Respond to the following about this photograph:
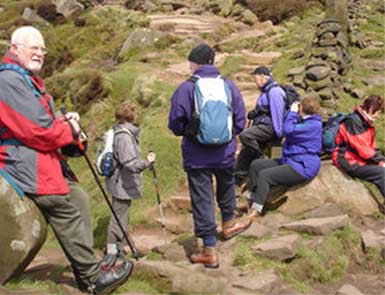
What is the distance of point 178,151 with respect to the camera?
10188 mm

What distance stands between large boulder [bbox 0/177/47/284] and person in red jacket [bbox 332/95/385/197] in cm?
469

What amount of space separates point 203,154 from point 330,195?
2617 millimetres

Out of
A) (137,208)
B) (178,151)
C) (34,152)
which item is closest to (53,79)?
(178,151)

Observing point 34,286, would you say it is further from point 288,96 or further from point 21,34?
point 288,96

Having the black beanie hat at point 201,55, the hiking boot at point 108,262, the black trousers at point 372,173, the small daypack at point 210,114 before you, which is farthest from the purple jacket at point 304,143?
the hiking boot at point 108,262

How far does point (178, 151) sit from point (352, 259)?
4.92 metres

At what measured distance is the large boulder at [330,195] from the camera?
707 centimetres

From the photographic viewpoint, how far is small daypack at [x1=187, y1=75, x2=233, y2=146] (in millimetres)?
5289

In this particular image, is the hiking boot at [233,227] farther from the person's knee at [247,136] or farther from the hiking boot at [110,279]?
the person's knee at [247,136]

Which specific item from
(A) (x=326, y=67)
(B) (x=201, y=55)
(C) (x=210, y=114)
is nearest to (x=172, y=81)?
(A) (x=326, y=67)

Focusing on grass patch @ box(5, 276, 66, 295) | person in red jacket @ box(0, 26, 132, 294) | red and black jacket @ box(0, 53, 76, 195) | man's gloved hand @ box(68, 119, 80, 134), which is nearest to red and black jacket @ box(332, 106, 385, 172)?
person in red jacket @ box(0, 26, 132, 294)

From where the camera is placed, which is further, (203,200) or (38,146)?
(203,200)

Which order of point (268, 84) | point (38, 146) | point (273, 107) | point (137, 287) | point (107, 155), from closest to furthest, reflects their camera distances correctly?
point (38, 146) < point (137, 287) < point (107, 155) < point (273, 107) < point (268, 84)

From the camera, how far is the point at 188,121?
17.8 feet
